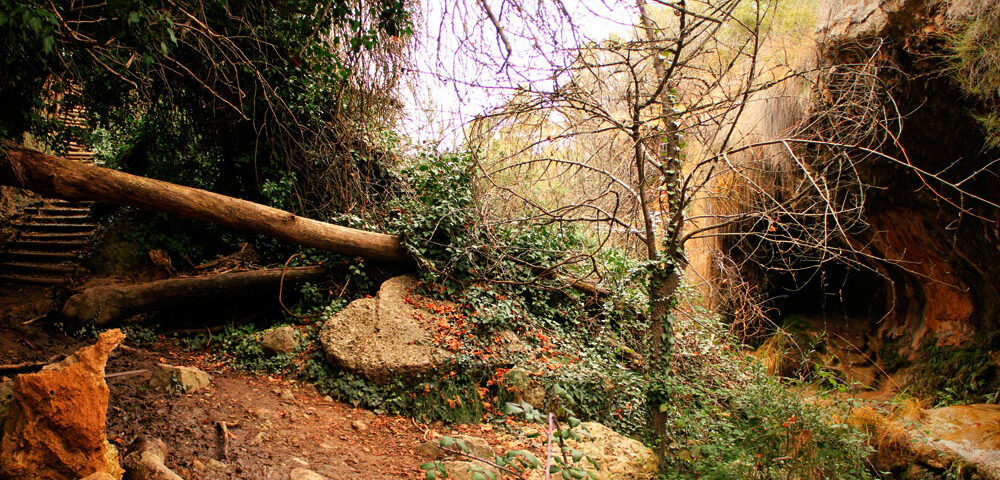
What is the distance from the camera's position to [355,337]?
4941 millimetres

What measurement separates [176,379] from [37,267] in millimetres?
5280

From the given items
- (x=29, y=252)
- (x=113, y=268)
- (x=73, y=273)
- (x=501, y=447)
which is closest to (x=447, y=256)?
(x=501, y=447)

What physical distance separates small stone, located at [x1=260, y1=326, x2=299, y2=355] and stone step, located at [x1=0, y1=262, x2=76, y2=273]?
13.3 feet

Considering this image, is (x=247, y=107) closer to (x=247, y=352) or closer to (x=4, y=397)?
(x=247, y=352)

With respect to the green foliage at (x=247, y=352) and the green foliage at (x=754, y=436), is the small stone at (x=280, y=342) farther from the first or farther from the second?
the green foliage at (x=754, y=436)

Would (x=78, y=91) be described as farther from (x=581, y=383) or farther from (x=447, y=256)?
(x=581, y=383)

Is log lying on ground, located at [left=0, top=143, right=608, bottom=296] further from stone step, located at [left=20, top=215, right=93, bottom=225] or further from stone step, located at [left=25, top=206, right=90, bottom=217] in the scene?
stone step, located at [left=25, top=206, right=90, bottom=217]

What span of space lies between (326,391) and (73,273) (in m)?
4.91

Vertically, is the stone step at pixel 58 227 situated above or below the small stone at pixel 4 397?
above

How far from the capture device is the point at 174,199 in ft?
15.6

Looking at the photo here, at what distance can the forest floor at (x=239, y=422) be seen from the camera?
10.8 ft

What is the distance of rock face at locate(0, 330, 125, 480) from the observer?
244 cm

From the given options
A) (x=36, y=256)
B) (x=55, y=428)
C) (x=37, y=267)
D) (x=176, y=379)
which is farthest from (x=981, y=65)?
(x=36, y=256)

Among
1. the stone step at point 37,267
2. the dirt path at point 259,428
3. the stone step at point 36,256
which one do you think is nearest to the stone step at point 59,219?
the stone step at point 36,256
